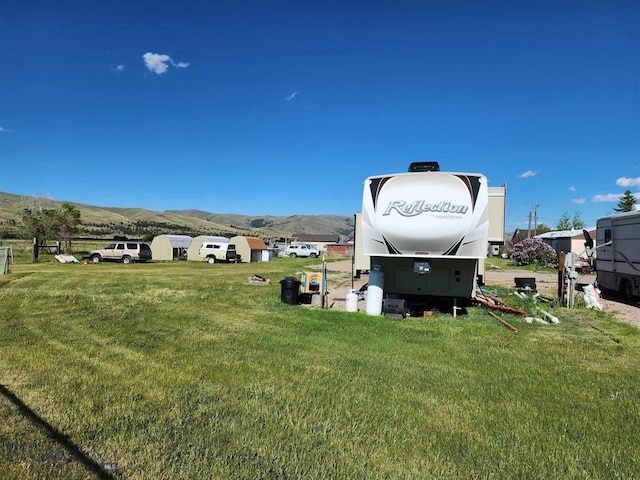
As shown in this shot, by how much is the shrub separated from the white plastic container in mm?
29459

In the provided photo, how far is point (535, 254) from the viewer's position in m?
36.3

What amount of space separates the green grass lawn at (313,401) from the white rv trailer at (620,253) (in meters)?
5.64

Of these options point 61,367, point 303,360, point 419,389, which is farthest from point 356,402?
point 61,367

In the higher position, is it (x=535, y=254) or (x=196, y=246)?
(x=535, y=254)

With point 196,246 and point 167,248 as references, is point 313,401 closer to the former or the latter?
point 196,246

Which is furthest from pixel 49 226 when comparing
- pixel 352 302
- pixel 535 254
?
pixel 535 254

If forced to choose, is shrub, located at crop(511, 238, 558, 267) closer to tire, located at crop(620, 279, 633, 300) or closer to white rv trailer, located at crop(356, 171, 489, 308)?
tire, located at crop(620, 279, 633, 300)

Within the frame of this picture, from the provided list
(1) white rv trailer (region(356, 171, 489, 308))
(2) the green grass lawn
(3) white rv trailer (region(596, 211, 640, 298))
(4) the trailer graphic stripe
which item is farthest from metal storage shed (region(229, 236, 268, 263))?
(4) the trailer graphic stripe

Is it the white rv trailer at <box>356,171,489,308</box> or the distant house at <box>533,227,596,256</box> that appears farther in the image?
the distant house at <box>533,227,596,256</box>

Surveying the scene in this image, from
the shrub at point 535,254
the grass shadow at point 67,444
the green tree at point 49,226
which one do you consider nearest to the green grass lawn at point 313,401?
the grass shadow at point 67,444

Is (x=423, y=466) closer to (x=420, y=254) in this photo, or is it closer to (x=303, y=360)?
(x=303, y=360)

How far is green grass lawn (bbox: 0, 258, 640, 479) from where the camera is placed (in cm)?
333

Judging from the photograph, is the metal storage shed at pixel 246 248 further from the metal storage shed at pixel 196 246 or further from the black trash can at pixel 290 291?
the black trash can at pixel 290 291

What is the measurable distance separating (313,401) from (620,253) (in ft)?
46.5
